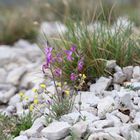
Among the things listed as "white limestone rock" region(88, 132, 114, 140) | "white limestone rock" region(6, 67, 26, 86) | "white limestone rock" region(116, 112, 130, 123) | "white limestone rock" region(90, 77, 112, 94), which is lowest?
"white limestone rock" region(88, 132, 114, 140)

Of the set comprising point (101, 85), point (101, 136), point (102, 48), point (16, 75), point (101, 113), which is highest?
point (102, 48)

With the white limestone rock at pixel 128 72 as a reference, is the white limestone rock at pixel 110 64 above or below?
above

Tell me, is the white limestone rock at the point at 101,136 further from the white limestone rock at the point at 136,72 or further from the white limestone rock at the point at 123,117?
the white limestone rock at the point at 136,72

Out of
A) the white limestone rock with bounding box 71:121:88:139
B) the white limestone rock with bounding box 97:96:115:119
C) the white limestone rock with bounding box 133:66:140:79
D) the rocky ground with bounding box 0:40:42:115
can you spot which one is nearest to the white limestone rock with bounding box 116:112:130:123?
the white limestone rock with bounding box 97:96:115:119

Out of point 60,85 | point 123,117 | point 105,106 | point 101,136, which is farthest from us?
point 60,85

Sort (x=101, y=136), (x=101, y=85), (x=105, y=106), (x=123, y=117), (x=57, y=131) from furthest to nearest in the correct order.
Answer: (x=101, y=85)
(x=105, y=106)
(x=123, y=117)
(x=57, y=131)
(x=101, y=136)

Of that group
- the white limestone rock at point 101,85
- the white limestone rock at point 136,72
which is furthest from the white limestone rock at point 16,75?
the white limestone rock at point 136,72

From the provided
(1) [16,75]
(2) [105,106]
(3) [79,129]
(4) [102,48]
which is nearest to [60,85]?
(2) [105,106]

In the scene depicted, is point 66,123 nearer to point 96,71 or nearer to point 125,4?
point 96,71

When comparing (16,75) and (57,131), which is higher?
(16,75)

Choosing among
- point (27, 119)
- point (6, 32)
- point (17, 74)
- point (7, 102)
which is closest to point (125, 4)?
point (6, 32)

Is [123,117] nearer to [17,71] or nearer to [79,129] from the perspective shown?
[79,129]

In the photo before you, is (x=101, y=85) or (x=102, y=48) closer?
(x=101, y=85)

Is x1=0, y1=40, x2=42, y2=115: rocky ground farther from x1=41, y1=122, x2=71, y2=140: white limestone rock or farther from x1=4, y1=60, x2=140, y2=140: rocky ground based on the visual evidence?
x1=41, y1=122, x2=71, y2=140: white limestone rock
